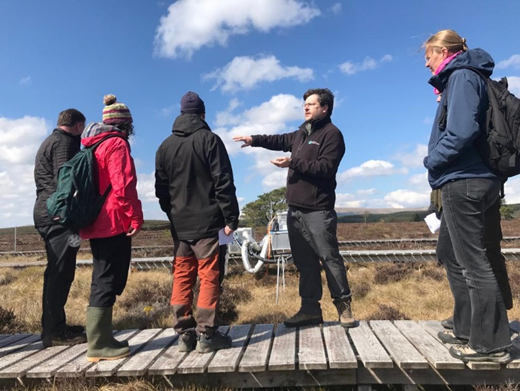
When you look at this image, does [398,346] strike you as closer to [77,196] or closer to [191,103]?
[191,103]

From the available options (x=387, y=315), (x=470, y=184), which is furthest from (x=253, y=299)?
(x=470, y=184)

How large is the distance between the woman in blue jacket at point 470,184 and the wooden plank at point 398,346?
0.92 feet

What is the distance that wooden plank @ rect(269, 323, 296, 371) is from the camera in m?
2.71

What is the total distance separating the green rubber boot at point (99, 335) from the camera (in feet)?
9.75

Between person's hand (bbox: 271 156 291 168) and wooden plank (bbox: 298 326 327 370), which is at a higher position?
person's hand (bbox: 271 156 291 168)

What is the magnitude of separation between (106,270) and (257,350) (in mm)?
1319

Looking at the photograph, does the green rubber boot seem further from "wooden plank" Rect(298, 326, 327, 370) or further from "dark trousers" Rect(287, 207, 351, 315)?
"dark trousers" Rect(287, 207, 351, 315)

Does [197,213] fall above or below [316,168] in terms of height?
below

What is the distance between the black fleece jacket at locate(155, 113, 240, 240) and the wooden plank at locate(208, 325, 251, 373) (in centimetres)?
90

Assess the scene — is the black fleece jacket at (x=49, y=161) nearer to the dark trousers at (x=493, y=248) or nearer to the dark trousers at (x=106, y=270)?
the dark trousers at (x=106, y=270)

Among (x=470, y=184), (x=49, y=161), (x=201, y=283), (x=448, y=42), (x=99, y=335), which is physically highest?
(x=448, y=42)

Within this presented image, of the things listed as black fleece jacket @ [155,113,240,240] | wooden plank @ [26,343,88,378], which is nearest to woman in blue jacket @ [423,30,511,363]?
black fleece jacket @ [155,113,240,240]

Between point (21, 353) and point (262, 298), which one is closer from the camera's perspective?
point (21, 353)

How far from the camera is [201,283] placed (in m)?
3.06
